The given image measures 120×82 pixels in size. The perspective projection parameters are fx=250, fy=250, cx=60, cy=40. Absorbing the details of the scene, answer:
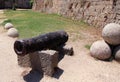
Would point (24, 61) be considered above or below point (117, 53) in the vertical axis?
below

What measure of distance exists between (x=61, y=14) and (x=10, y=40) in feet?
22.6

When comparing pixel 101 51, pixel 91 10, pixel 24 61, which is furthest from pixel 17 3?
pixel 24 61

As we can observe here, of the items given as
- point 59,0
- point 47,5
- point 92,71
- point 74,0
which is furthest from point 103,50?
point 47,5

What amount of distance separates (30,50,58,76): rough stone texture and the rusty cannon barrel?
0.75 feet

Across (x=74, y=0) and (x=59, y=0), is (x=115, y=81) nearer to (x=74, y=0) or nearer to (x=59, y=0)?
(x=74, y=0)

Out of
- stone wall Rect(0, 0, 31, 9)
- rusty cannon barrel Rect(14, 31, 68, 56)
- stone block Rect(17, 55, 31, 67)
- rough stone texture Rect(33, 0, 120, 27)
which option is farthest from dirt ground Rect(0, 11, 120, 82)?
stone wall Rect(0, 0, 31, 9)

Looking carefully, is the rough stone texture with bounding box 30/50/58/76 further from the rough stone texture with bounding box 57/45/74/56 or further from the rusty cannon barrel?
the rough stone texture with bounding box 57/45/74/56

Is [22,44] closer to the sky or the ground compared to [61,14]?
closer to the sky

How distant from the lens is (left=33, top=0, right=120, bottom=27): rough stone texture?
446 inches

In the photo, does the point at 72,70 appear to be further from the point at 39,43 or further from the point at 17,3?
the point at 17,3

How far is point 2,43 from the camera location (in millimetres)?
10008

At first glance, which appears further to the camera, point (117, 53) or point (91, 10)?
point (91, 10)

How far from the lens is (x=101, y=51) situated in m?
8.17

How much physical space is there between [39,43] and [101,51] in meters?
2.22
